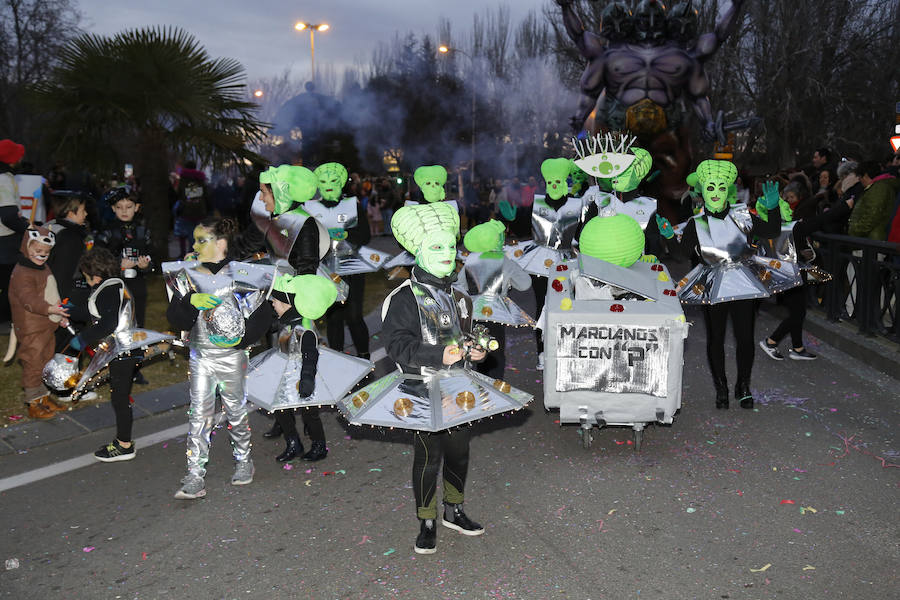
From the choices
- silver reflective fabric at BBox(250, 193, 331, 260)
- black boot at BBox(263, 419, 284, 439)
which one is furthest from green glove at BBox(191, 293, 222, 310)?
black boot at BBox(263, 419, 284, 439)

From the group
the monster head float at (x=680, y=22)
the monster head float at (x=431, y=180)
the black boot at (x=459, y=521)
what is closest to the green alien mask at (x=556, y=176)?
the monster head float at (x=431, y=180)

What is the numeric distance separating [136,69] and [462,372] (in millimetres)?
9542

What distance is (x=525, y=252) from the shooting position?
7.34 metres

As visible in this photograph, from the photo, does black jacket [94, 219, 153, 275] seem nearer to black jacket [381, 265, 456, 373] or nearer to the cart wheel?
black jacket [381, 265, 456, 373]

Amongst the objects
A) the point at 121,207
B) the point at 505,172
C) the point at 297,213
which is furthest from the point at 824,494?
the point at 505,172

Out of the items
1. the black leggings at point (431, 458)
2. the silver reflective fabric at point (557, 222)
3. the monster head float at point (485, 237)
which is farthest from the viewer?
the silver reflective fabric at point (557, 222)

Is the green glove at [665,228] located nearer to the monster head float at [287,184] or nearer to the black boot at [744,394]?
the black boot at [744,394]

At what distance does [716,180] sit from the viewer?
6.01 m

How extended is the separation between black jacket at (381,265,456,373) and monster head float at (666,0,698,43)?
1272 centimetres

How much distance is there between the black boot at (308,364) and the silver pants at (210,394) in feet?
1.24

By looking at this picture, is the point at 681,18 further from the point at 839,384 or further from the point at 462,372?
the point at 462,372

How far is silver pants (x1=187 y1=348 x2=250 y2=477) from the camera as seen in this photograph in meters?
4.73

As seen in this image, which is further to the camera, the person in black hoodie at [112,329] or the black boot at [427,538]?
the person in black hoodie at [112,329]

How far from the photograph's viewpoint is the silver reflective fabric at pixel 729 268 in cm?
604
